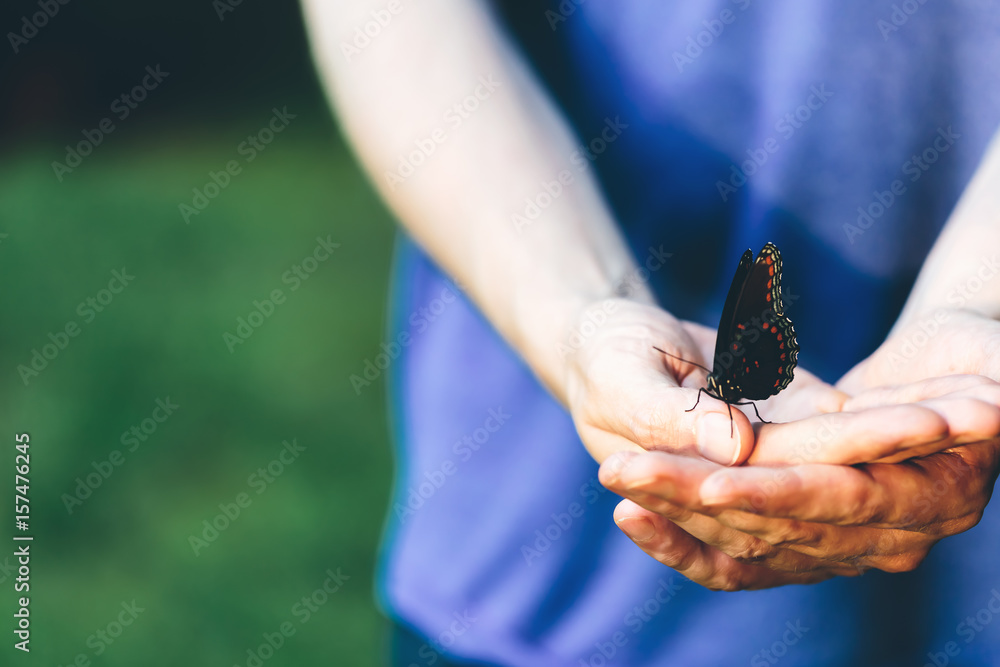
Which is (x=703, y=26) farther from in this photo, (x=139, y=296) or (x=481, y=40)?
(x=139, y=296)

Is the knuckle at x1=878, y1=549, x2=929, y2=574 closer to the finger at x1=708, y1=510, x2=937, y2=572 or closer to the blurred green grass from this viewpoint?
the finger at x1=708, y1=510, x2=937, y2=572

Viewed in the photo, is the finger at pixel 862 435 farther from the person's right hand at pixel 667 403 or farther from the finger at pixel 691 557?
the finger at pixel 691 557

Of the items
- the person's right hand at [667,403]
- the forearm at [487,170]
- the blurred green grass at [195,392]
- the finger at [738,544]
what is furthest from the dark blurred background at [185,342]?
the finger at [738,544]

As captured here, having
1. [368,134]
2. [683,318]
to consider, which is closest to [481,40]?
[368,134]

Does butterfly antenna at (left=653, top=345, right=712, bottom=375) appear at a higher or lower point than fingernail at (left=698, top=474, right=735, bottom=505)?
A: lower

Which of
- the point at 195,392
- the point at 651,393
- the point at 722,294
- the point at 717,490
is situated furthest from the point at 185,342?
the point at 717,490

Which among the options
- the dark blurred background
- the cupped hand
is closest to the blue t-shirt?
the cupped hand
